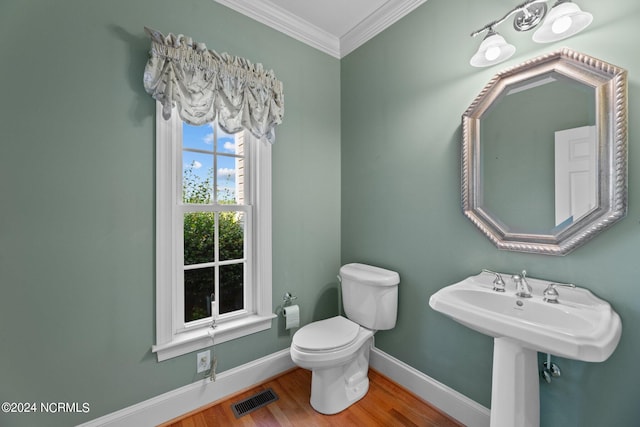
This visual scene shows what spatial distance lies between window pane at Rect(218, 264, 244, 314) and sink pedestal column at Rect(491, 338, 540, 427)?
157cm

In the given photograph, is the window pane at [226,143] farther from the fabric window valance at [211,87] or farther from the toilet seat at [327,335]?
the toilet seat at [327,335]

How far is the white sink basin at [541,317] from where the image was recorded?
85 cm

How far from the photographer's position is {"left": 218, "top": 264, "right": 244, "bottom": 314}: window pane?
1858 millimetres

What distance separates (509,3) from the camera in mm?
1358

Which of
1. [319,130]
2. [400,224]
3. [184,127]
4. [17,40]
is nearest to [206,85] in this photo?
[184,127]

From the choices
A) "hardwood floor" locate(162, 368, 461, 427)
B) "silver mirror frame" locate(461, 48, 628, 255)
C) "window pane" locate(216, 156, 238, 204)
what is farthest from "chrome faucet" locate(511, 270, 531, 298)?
"window pane" locate(216, 156, 238, 204)

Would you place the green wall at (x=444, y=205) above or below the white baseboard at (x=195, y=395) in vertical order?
above

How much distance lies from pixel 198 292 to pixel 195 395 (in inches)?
24.4

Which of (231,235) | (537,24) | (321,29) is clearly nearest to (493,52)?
(537,24)

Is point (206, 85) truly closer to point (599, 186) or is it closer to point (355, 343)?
point (355, 343)

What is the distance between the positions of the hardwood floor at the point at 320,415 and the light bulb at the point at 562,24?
2052 mm

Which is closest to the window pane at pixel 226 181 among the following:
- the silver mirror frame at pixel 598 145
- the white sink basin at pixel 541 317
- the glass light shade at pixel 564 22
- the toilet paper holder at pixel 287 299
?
the toilet paper holder at pixel 287 299

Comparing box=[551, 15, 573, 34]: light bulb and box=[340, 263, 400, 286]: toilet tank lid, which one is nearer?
box=[551, 15, 573, 34]: light bulb

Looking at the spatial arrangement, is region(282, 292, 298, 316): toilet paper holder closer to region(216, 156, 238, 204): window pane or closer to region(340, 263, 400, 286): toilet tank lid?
region(340, 263, 400, 286): toilet tank lid
